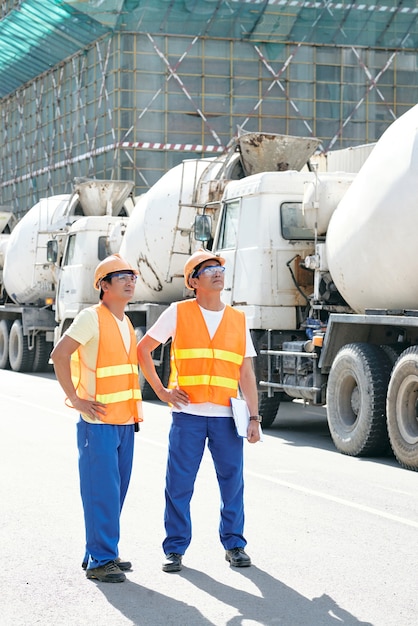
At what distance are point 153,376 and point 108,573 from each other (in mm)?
1086

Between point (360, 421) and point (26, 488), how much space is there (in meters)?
3.66

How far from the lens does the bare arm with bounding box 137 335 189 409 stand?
659 centimetres

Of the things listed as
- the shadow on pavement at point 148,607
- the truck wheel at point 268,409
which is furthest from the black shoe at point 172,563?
the truck wheel at point 268,409

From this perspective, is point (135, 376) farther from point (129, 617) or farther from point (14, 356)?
point (14, 356)

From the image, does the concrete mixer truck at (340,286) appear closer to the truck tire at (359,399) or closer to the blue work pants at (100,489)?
the truck tire at (359,399)

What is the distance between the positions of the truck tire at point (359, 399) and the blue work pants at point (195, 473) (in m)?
5.01

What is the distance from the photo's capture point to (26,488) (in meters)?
9.31

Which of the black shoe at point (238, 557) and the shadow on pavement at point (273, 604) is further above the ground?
the black shoe at point (238, 557)

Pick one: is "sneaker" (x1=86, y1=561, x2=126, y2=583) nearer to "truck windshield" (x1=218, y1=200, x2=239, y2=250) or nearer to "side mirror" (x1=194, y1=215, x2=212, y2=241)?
"truck windshield" (x1=218, y1=200, x2=239, y2=250)

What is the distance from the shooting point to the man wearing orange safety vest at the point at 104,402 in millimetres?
6242

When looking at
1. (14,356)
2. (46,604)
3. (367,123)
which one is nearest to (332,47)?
Answer: (367,123)

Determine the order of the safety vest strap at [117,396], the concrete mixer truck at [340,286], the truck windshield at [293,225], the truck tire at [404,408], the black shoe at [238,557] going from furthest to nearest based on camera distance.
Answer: the truck windshield at [293,225]
the concrete mixer truck at [340,286]
the truck tire at [404,408]
the black shoe at [238,557]
the safety vest strap at [117,396]

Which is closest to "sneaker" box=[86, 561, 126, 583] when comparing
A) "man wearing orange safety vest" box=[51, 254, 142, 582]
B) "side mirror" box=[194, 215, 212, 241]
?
"man wearing orange safety vest" box=[51, 254, 142, 582]

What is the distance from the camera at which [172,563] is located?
6469mm
